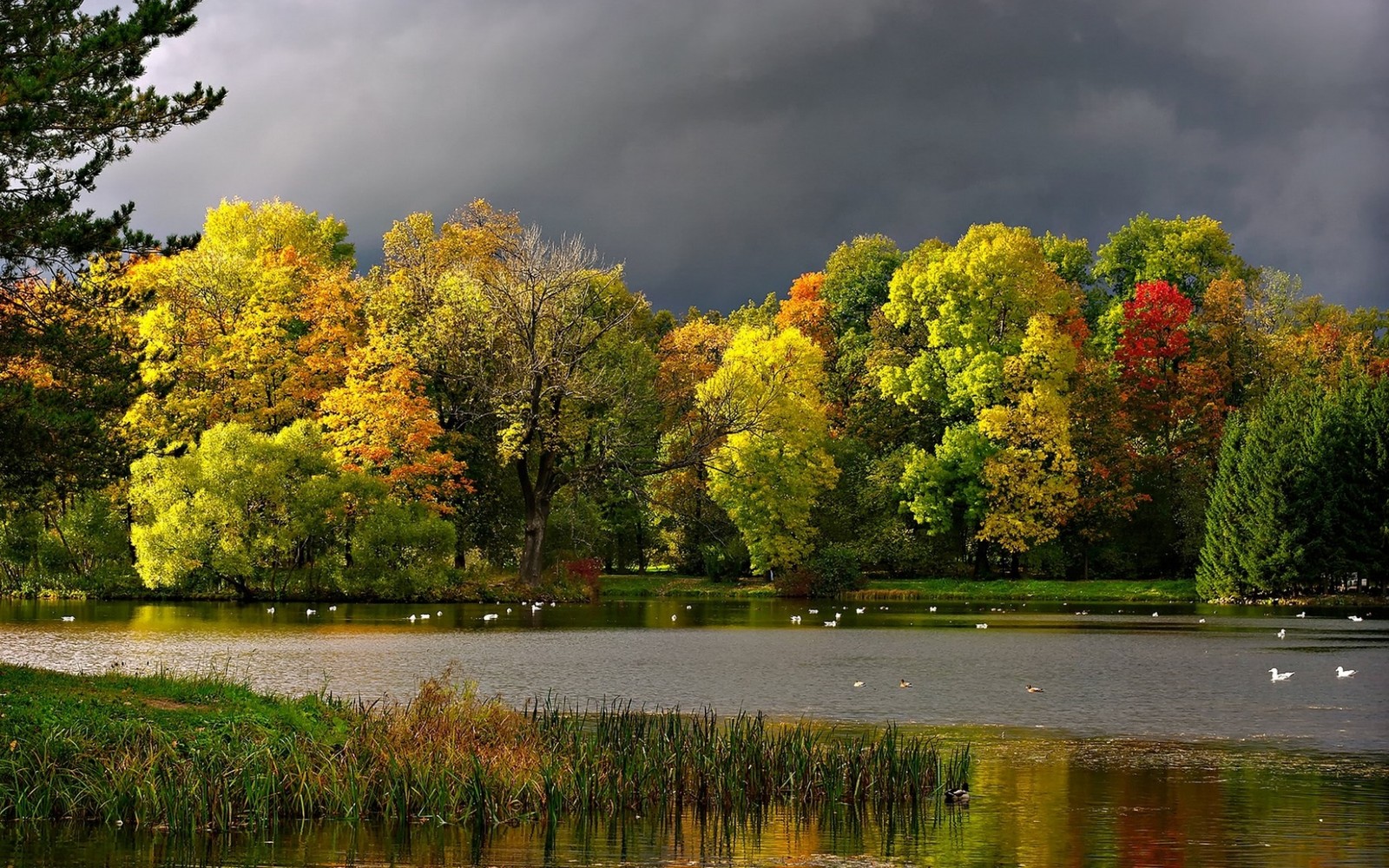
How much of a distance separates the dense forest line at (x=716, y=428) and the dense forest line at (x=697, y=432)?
154 millimetres

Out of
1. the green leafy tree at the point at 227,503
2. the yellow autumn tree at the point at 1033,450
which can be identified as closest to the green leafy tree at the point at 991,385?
the yellow autumn tree at the point at 1033,450

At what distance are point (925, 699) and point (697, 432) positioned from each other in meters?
33.7

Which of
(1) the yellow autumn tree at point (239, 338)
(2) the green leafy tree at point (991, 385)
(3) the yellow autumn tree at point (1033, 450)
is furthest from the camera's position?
(2) the green leafy tree at point (991, 385)

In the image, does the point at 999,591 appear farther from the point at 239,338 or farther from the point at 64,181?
the point at 64,181

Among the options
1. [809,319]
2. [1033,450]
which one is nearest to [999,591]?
[1033,450]

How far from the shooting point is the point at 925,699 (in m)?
24.6

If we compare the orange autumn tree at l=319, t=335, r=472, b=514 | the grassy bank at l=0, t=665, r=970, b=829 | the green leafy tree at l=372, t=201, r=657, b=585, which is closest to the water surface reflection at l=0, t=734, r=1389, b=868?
the grassy bank at l=0, t=665, r=970, b=829

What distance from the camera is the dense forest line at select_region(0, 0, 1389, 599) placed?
53719 millimetres

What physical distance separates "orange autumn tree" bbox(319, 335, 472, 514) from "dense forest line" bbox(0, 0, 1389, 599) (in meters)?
0.13

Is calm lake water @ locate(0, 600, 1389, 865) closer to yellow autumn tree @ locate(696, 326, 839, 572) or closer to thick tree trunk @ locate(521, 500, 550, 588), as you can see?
thick tree trunk @ locate(521, 500, 550, 588)

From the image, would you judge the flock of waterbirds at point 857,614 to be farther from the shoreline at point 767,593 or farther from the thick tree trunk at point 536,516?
the shoreline at point 767,593

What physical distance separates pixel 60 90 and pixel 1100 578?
190ft

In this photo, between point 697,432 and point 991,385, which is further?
point 991,385

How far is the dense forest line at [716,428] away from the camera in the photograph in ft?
176
